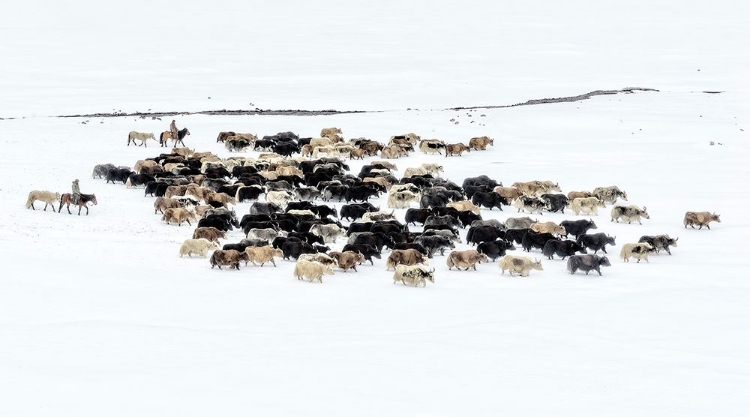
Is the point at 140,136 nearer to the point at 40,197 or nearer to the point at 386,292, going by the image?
the point at 40,197

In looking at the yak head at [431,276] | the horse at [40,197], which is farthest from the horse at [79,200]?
the yak head at [431,276]

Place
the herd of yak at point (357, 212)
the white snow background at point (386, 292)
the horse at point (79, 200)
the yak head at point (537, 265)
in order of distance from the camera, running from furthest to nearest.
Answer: the horse at point (79, 200) → the herd of yak at point (357, 212) → the yak head at point (537, 265) → the white snow background at point (386, 292)

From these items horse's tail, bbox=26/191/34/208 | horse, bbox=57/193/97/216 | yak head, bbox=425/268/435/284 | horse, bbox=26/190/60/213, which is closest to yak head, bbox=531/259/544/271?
yak head, bbox=425/268/435/284

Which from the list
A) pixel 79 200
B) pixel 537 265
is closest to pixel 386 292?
pixel 537 265

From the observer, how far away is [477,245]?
2136cm

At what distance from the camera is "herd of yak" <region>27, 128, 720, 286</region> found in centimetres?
1898

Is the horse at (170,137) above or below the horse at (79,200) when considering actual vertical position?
above

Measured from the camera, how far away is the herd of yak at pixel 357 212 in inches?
747

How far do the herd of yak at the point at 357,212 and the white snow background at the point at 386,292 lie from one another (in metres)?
0.44

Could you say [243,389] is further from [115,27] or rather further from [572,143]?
[115,27]

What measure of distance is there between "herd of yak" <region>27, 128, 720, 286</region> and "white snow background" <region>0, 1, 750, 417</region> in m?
0.44

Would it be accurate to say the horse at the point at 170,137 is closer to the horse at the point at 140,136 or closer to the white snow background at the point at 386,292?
the horse at the point at 140,136

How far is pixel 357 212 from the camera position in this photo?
24547mm

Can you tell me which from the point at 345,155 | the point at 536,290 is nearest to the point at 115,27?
the point at 345,155
